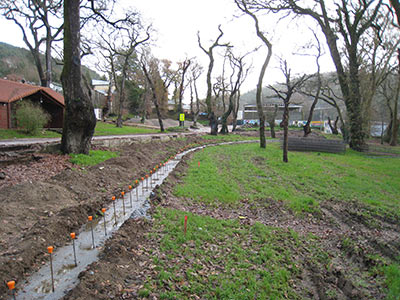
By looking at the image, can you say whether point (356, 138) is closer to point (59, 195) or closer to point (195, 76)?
point (59, 195)

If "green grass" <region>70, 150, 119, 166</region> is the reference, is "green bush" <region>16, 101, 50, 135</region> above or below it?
above

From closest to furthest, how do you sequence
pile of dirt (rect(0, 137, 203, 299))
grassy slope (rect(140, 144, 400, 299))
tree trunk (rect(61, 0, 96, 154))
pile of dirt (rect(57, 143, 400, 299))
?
pile of dirt (rect(57, 143, 400, 299))
grassy slope (rect(140, 144, 400, 299))
pile of dirt (rect(0, 137, 203, 299))
tree trunk (rect(61, 0, 96, 154))

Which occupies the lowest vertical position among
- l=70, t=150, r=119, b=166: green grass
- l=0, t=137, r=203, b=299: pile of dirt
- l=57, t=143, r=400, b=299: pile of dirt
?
l=57, t=143, r=400, b=299: pile of dirt

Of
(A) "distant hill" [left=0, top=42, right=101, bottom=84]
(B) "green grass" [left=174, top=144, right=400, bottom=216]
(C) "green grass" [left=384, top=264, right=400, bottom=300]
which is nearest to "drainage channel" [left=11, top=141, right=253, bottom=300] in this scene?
(B) "green grass" [left=174, top=144, right=400, bottom=216]

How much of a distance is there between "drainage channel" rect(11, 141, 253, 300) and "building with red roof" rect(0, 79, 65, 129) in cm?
1650

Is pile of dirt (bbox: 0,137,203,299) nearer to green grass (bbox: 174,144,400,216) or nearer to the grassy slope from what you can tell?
the grassy slope

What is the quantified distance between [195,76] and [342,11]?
3243 cm

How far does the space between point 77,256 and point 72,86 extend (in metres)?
7.99

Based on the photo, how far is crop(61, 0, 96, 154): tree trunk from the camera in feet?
33.4

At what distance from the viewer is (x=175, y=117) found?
68875 millimetres

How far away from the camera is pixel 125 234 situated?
4.88 meters

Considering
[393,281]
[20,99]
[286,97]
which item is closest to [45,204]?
[393,281]

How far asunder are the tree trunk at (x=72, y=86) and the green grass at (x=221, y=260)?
21.4 ft

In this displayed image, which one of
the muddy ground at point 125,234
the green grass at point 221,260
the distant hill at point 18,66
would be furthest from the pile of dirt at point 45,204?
the distant hill at point 18,66
